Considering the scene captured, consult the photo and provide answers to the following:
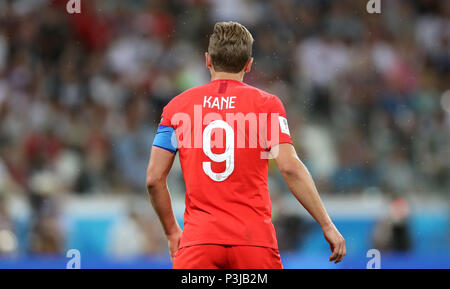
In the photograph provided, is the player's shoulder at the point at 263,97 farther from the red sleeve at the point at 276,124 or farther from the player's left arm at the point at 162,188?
the player's left arm at the point at 162,188

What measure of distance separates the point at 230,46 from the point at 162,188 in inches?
27.6

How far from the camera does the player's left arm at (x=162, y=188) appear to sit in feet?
11.6

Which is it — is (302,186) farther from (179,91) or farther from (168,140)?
(179,91)

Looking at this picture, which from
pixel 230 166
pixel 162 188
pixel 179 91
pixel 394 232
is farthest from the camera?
pixel 179 91

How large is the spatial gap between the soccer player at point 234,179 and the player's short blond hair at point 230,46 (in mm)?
13

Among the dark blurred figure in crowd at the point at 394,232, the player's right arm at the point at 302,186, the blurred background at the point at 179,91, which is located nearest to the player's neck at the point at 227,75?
the player's right arm at the point at 302,186

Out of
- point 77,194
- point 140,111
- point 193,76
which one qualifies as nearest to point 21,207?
point 77,194

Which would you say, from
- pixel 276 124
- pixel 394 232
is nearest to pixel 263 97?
pixel 276 124

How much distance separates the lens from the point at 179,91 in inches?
349

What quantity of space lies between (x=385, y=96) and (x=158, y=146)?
20.7ft

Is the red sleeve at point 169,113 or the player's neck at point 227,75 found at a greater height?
the player's neck at point 227,75

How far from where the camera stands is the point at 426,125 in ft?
30.3

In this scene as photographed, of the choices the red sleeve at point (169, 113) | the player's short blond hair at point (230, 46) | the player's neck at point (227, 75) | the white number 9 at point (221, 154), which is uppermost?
the player's short blond hair at point (230, 46)
